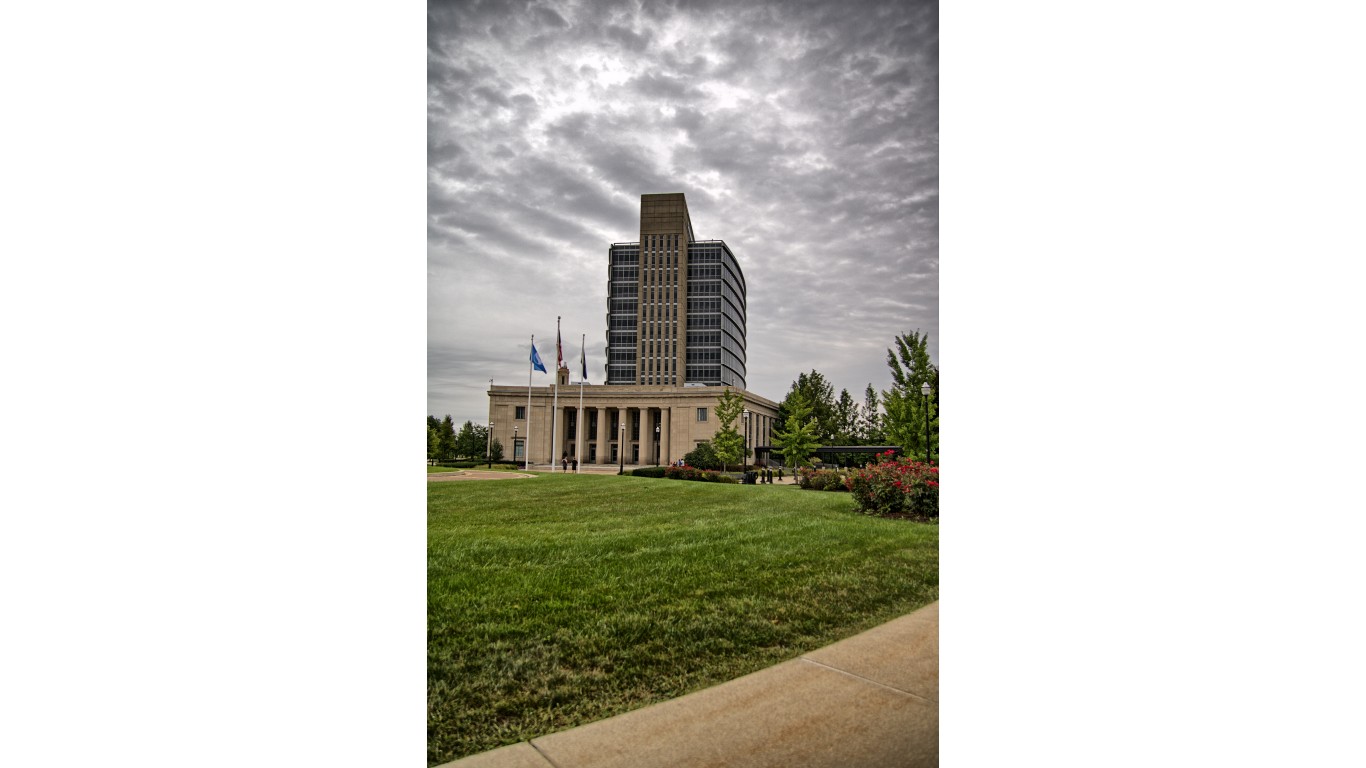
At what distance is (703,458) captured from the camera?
383 centimetres

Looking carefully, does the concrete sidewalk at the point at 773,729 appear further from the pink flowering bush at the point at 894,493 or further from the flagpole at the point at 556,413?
the pink flowering bush at the point at 894,493

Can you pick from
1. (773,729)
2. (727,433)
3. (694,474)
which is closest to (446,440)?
(773,729)

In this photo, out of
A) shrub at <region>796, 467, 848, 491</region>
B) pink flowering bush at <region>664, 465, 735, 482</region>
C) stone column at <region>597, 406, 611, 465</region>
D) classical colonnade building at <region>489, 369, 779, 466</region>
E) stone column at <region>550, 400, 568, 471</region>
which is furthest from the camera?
shrub at <region>796, 467, 848, 491</region>

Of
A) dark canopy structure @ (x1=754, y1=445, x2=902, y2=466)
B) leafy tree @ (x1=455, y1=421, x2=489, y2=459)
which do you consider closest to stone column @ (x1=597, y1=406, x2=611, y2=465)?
leafy tree @ (x1=455, y1=421, x2=489, y2=459)

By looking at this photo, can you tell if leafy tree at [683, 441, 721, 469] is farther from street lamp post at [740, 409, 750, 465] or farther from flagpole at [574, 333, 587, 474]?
flagpole at [574, 333, 587, 474]

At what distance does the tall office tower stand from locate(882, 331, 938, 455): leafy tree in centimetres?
76

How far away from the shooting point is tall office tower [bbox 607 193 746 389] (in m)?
2.86

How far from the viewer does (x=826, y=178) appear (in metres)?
2.81
